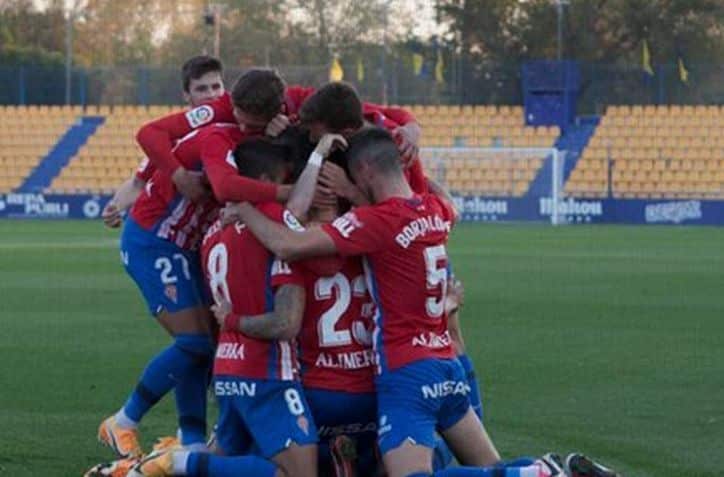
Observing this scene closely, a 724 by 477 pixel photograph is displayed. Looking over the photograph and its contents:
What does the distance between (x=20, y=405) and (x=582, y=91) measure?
38.0m

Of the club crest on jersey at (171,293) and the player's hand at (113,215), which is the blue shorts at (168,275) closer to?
the club crest on jersey at (171,293)

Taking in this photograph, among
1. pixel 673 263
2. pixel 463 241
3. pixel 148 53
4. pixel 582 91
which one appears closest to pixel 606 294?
pixel 673 263

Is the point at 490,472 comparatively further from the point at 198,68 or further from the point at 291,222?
the point at 198,68

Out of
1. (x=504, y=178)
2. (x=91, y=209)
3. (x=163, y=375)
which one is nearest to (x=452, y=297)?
(x=163, y=375)

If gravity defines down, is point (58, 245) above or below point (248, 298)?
below

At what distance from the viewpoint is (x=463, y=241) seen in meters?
32.4

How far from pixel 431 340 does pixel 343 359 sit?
36cm

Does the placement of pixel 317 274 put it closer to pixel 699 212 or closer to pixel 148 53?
pixel 699 212

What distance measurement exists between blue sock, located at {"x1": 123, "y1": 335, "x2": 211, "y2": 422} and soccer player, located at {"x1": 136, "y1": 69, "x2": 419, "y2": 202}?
1007mm

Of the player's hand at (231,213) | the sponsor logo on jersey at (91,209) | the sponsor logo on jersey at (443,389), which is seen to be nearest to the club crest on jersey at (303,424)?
the sponsor logo on jersey at (443,389)

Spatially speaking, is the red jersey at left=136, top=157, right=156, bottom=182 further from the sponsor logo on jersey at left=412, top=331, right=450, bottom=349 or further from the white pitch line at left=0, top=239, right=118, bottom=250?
the white pitch line at left=0, top=239, right=118, bottom=250

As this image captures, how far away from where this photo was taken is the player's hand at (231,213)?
290 inches

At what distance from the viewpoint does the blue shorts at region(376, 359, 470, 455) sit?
7129 millimetres

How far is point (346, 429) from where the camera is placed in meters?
7.47
